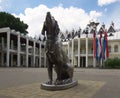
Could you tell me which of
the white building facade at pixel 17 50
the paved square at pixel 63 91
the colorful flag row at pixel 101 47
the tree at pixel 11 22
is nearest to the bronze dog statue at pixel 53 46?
the paved square at pixel 63 91

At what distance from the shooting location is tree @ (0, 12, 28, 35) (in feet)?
173

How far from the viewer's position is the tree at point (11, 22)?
173 feet

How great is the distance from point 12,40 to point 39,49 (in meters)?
9.33

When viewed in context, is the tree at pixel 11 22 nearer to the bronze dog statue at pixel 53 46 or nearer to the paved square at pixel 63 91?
the paved square at pixel 63 91

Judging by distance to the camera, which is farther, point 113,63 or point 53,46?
point 113,63

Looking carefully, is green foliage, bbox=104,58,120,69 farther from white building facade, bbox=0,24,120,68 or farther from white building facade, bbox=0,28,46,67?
white building facade, bbox=0,28,46,67

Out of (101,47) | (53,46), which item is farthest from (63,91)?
(101,47)

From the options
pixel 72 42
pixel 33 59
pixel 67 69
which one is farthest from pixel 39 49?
pixel 67 69

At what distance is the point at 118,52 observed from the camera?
53531 millimetres

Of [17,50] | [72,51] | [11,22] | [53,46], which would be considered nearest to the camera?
[53,46]

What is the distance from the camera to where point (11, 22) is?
54250mm

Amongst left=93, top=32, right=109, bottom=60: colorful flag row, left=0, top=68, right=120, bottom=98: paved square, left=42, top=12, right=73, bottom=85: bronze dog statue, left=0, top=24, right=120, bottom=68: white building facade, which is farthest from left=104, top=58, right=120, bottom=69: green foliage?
left=42, top=12, right=73, bottom=85: bronze dog statue

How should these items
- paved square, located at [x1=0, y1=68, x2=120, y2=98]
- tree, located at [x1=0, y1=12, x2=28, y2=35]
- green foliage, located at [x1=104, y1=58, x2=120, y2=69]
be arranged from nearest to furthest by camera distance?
paved square, located at [x1=0, y1=68, x2=120, y2=98], green foliage, located at [x1=104, y1=58, x2=120, y2=69], tree, located at [x1=0, y1=12, x2=28, y2=35]

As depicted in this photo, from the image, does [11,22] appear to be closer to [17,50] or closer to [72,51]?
[17,50]
